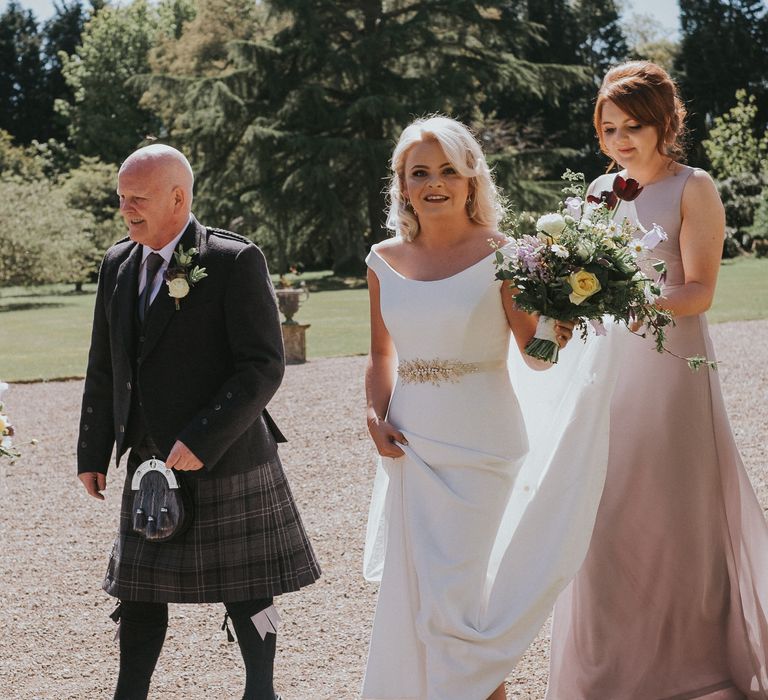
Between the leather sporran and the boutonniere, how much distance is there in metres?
0.51

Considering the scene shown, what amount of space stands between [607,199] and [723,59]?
46.1m

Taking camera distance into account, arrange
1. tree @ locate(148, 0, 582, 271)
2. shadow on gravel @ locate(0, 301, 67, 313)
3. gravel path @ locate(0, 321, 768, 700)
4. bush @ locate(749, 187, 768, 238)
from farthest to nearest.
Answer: bush @ locate(749, 187, 768, 238)
tree @ locate(148, 0, 582, 271)
shadow on gravel @ locate(0, 301, 67, 313)
gravel path @ locate(0, 321, 768, 700)

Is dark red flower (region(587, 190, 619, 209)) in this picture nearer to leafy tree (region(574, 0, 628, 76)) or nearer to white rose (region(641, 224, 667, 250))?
white rose (region(641, 224, 667, 250))

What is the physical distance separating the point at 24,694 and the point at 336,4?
32330mm

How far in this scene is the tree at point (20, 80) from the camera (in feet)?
186

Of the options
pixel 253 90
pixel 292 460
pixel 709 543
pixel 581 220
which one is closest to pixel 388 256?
pixel 581 220

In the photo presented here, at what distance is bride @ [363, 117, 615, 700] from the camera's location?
10.4ft

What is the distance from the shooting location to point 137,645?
3.37m

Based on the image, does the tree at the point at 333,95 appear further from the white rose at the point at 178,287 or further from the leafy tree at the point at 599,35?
the white rose at the point at 178,287

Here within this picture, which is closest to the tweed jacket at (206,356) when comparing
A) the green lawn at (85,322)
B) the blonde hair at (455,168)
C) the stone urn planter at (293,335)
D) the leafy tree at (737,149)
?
the blonde hair at (455,168)

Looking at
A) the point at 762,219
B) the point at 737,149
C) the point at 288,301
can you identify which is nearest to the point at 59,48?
the point at 737,149

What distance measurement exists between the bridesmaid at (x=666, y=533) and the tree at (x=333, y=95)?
93.2 feet

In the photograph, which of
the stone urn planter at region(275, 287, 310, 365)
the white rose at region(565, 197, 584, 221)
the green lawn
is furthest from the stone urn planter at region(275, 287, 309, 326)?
the white rose at region(565, 197, 584, 221)

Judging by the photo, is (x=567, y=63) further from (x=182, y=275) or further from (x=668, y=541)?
(x=182, y=275)
